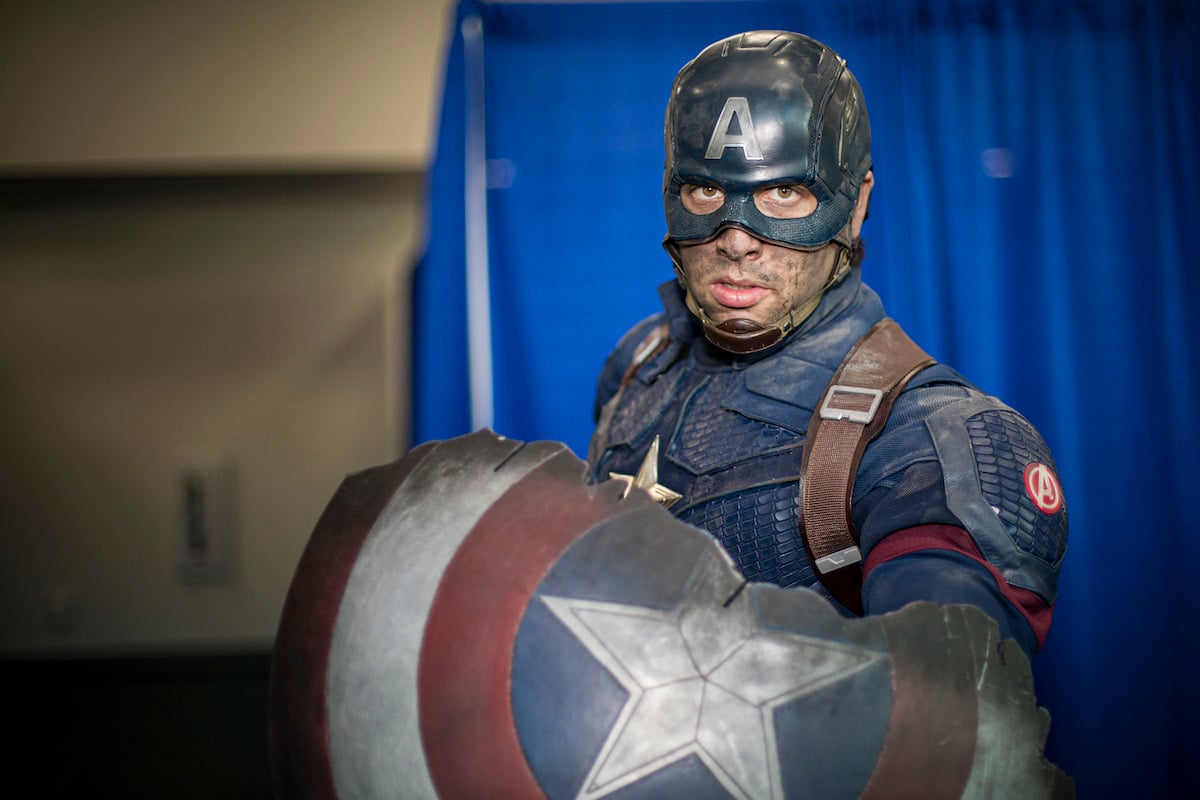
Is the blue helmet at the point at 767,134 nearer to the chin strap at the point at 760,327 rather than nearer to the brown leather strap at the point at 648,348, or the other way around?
the chin strap at the point at 760,327

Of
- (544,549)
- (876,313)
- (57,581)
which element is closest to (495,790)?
(544,549)

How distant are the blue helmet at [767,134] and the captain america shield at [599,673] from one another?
1.58 ft

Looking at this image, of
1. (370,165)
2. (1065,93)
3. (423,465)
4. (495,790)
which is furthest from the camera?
(370,165)

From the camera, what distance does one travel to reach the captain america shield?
2.32ft

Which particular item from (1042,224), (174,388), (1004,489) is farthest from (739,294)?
(174,388)

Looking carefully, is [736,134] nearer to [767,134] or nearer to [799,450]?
[767,134]

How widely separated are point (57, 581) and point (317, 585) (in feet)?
12.3

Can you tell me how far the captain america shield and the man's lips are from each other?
17.6 inches

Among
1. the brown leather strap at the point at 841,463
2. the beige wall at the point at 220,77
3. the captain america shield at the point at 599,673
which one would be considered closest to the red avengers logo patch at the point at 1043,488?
the brown leather strap at the point at 841,463

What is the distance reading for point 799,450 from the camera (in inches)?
43.9

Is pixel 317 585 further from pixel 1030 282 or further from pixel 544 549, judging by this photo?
pixel 1030 282

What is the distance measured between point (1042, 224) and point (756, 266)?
1.20 metres

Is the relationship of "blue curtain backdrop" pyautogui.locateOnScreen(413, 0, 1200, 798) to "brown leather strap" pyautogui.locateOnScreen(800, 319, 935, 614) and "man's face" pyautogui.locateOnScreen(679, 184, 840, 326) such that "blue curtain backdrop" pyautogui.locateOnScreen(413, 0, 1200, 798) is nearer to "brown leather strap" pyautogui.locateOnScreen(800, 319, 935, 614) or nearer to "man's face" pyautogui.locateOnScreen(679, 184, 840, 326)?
"man's face" pyautogui.locateOnScreen(679, 184, 840, 326)

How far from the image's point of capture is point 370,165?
3.55 meters
